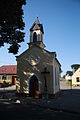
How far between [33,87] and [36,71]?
231 centimetres

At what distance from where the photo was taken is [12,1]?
14.1 m

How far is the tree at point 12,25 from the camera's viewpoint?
15.0 metres

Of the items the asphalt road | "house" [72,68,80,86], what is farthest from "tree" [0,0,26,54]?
"house" [72,68,80,86]

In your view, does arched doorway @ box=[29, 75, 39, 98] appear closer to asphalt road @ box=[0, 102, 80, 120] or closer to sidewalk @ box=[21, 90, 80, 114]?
A: sidewalk @ box=[21, 90, 80, 114]

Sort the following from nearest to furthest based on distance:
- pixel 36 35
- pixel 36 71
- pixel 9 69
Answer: pixel 36 71
pixel 36 35
pixel 9 69

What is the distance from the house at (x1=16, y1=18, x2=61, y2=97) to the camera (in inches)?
859

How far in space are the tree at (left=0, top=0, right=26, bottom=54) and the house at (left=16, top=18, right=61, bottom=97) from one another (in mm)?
3160

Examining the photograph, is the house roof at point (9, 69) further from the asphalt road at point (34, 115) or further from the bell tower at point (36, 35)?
the asphalt road at point (34, 115)

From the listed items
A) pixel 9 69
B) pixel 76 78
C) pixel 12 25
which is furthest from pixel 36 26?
pixel 76 78

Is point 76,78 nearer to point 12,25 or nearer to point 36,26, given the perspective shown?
point 36,26

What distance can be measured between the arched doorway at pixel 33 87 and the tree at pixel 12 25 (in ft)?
16.3

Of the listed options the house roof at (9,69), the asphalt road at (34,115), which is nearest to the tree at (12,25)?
the asphalt road at (34,115)

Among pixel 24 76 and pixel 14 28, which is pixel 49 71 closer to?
pixel 24 76

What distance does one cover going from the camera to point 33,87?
2273 cm
